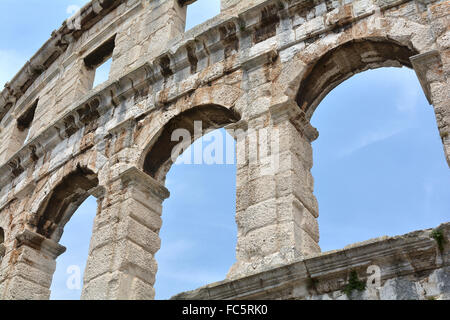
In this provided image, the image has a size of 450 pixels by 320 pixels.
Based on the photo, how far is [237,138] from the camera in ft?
21.0

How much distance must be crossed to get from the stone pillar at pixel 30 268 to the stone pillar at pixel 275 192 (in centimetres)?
380

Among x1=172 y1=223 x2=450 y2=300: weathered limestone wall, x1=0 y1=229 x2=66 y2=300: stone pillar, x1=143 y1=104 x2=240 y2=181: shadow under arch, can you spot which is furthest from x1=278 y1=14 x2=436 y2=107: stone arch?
x1=0 y1=229 x2=66 y2=300: stone pillar

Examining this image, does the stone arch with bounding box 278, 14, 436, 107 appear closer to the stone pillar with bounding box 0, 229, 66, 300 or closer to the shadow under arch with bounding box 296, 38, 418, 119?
the shadow under arch with bounding box 296, 38, 418, 119

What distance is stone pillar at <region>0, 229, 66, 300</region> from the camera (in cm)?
798

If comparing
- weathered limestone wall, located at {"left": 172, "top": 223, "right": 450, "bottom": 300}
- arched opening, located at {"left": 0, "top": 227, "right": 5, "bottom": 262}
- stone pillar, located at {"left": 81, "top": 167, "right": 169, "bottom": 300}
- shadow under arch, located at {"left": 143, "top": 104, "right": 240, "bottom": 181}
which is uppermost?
shadow under arch, located at {"left": 143, "top": 104, "right": 240, "bottom": 181}

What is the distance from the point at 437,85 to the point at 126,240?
3.73 meters

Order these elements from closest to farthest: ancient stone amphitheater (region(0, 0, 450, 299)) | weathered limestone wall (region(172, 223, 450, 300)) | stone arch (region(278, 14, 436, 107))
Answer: weathered limestone wall (region(172, 223, 450, 300)), ancient stone amphitheater (region(0, 0, 450, 299)), stone arch (region(278, 14, 436, 107))

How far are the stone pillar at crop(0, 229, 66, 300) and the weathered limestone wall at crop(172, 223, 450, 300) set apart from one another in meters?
4.36

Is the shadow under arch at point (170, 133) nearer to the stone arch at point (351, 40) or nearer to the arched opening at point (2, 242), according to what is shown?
the stone arch at point (351, 40)

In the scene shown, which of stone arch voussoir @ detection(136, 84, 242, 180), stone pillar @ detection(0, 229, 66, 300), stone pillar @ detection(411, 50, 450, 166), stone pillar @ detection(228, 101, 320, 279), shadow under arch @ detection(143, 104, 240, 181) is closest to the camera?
stone pillar @ detection(411, 50, 450, 166)

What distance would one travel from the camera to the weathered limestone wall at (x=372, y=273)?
4.24 metres

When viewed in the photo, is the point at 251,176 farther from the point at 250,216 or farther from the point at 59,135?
the point at 59,135

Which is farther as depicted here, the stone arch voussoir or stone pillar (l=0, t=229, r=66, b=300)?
stone pillar (l=0, t=229, r=66, b=300)
